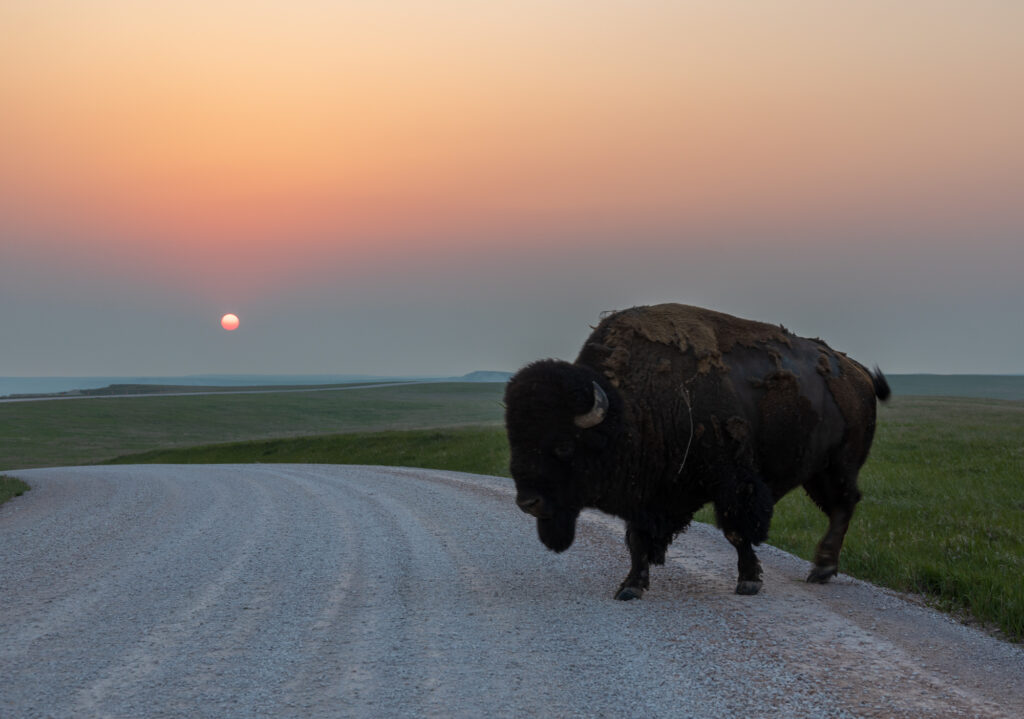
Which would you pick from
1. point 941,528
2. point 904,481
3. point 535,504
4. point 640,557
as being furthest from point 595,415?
point 904,481

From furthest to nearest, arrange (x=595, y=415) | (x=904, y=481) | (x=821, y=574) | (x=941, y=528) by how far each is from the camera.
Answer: (x=904, y=481) < (x=941, y=528) < (x=821, y=574) < (x=595, y=415)

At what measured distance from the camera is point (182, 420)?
8094 cm

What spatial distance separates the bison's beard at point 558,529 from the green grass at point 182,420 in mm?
41119

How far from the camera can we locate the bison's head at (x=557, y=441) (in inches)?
306

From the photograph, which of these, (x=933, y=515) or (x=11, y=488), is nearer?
(x=933, y=515)

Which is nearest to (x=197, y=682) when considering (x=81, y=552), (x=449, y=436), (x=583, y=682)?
(x=583, y=682)

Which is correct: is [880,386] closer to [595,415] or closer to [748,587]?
[748,587]

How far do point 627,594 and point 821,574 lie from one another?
2.44 meters

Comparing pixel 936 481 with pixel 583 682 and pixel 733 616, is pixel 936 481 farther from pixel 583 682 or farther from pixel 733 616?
pixel 583 682

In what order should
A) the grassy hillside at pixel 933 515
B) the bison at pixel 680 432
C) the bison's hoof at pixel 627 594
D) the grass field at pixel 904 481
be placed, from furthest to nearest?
the grass field at pixel 904 481 < the grassy hillside at pixel 933 515 < the bison's hoof at pixel 627 594 < the bison at pixel 680 432

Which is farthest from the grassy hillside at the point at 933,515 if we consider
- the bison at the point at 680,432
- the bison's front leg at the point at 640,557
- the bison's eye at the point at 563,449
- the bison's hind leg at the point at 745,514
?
the bison's eye at the point at 563,449

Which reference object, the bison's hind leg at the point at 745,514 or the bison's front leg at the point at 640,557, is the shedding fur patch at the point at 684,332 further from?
the bison's front leg at the point at 640,557

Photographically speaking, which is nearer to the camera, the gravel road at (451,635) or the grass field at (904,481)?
the gravel road at (451,635)

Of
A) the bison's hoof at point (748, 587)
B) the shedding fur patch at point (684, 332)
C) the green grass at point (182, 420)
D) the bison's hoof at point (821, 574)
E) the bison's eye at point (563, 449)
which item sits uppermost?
the shedding fur patch at point (684, 332)
